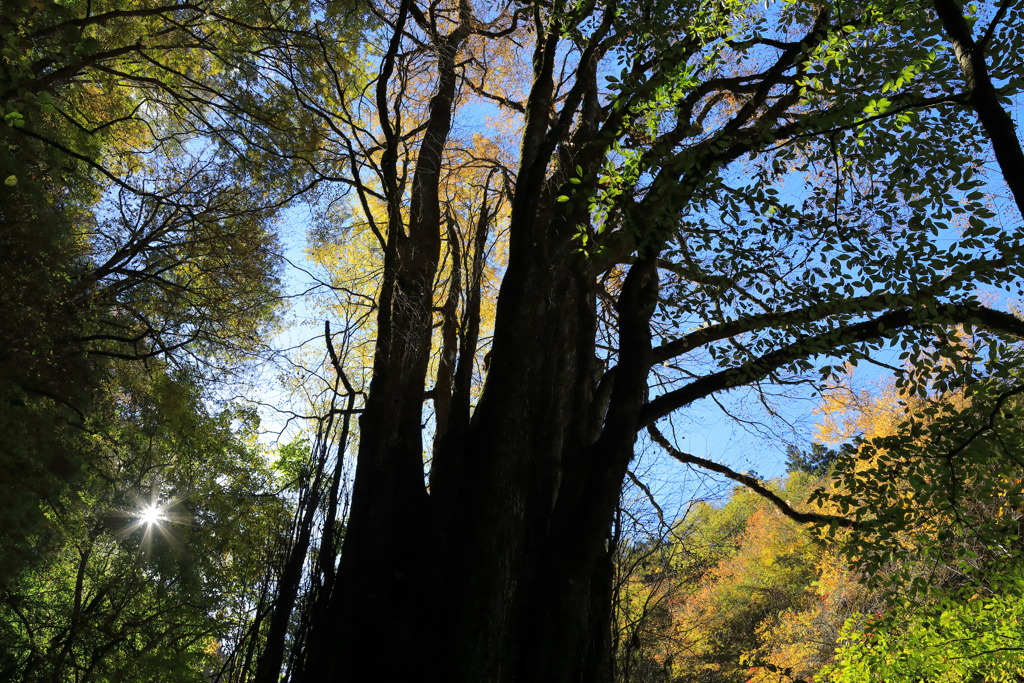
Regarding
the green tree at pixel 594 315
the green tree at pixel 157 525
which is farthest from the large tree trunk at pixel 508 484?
the green tree at pixel 157 525

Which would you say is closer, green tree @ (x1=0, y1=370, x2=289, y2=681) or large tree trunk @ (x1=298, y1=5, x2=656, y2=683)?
large tree trunk @ (x1=298, y1=5, x2=656, y2=683)

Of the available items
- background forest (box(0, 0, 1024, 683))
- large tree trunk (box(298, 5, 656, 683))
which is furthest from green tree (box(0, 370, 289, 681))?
large tree trunk (box(298, 5, 656, 683))

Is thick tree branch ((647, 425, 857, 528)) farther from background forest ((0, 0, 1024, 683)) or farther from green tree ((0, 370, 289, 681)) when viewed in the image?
green tree ((0, 370, 289, 681))

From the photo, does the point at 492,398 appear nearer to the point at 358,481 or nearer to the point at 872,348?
the point at 358,481

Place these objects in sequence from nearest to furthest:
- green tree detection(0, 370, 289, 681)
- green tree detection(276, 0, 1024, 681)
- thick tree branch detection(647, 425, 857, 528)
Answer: green tree detection(276, 0, 1024, 681), thick tree branch detection(647, 425, 857, 528), green tree detection(0, 370, 289, 681)

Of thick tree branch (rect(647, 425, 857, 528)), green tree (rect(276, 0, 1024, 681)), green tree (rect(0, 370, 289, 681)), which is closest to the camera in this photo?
green tree (rect(276, 0, 1024, 681))

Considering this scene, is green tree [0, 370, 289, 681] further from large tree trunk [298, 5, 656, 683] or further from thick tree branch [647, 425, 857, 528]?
thick tree branch [647, 425, 857, 528]

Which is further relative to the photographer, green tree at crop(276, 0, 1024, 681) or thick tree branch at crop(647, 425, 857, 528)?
thick tree branch at crop(647, 425, 857, 528)

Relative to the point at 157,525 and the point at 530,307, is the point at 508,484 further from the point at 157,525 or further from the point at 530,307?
the point at 157,525

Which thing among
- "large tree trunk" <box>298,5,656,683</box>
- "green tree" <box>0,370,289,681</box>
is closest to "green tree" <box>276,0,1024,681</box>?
"large tree trunk" <box>298,5,656,683</box>

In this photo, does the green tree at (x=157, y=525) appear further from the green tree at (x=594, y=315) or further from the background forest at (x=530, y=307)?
the green tree at (x=594, y=315)

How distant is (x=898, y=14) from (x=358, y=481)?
5.02 meters

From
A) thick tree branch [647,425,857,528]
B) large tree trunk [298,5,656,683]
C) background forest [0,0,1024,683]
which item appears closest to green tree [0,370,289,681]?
background forest [0,0,1024,683]

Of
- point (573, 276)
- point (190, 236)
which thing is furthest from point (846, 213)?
point (190, 236)
